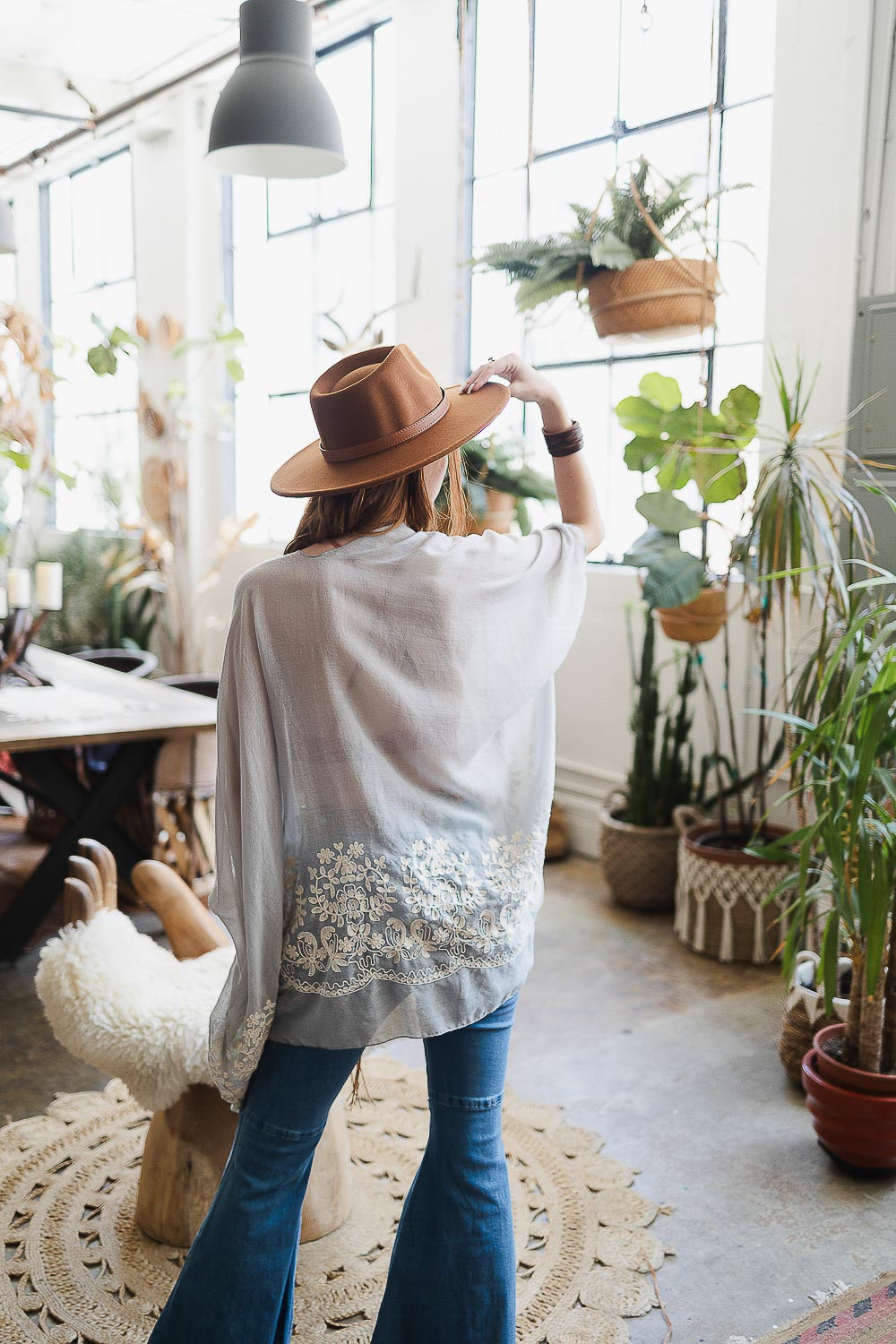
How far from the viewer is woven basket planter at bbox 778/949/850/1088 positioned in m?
2.83

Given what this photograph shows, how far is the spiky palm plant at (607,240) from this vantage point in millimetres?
3408

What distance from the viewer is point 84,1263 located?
2168 millimetres

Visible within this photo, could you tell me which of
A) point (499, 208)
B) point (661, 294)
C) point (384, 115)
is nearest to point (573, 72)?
point (499, 208)

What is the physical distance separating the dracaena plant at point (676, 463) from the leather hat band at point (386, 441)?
6.49 ft

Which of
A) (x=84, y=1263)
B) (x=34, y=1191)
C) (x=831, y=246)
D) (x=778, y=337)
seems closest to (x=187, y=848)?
(x=34, y=1191)

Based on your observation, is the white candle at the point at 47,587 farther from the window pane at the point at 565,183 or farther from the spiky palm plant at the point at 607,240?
the window pane at the point at 565,183

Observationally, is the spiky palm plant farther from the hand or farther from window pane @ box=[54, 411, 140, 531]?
window pane @ box=[54, 411, 140, 531]

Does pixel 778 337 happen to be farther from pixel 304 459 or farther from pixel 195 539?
pixel 195 539

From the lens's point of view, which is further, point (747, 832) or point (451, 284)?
point (451, 284)

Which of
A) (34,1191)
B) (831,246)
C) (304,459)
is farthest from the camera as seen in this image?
(831,246)

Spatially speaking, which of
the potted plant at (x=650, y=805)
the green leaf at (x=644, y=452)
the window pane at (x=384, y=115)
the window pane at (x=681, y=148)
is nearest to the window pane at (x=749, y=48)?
the window pane at (x=681, y=148)

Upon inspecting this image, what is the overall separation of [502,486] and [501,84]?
1.96 metres

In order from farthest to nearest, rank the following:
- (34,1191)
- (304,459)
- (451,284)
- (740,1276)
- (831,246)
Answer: (451,284), (831,246), (34,1191), (740,1276), (304,459)

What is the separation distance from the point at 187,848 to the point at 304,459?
2558 mm
